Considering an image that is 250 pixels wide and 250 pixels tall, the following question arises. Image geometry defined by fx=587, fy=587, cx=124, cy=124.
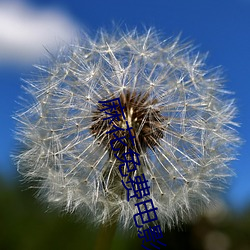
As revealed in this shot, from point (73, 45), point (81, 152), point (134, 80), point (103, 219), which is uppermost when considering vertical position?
point (73, 45)

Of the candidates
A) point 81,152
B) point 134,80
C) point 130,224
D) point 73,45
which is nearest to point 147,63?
point 134,80

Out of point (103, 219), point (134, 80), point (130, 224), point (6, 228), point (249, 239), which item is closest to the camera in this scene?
point (103, 219)

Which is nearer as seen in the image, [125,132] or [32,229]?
[125,132]

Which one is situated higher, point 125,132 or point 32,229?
point 32,229

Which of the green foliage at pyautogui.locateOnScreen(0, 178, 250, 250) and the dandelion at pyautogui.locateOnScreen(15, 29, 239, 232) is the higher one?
the green foliage at pyautogui.locateOnScreen(0, 178, 250, 250)

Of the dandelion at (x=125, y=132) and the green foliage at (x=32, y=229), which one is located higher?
the green foliage at (x=32, y=229)

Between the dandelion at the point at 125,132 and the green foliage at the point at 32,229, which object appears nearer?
the dandelion at the point at 125,132

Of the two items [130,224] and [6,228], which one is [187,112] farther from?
[6,228]

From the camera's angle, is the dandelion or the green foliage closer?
the dandelion
